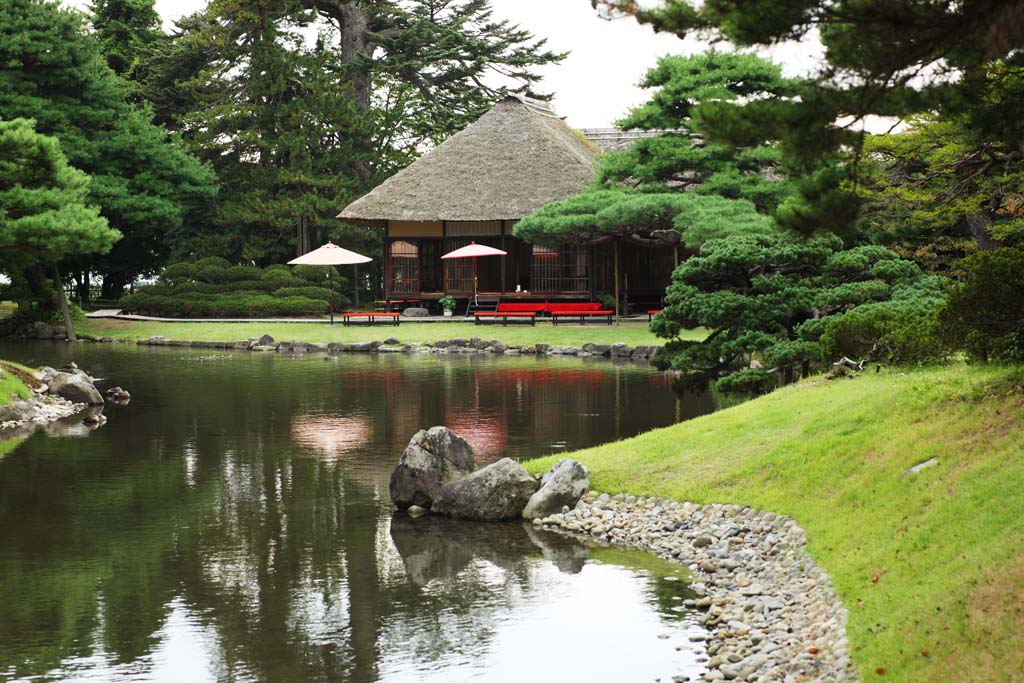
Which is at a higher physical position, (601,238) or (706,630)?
(601,238)

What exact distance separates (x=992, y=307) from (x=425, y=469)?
603 cm

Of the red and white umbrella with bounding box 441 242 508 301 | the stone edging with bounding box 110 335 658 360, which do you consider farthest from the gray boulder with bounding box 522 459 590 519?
the red and white umbrella with bounding box 441 242 508 301

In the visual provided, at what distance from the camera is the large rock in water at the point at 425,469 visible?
41.7ft

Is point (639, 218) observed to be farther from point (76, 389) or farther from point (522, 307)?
point (76, 389)

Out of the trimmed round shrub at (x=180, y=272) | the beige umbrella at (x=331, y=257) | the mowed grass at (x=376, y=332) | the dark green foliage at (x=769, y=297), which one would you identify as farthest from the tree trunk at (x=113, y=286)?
the dark green foliage at (x=769, y=297)

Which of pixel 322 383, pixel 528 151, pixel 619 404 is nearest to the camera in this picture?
pixel 619 404

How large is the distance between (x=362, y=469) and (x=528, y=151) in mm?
24727

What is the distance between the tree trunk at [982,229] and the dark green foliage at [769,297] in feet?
23.4

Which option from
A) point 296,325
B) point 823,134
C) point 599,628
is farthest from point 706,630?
point 296,325

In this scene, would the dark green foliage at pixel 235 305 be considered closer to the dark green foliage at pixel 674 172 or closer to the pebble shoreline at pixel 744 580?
the dark green foliage at pixel 674 172

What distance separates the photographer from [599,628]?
29.8 ft

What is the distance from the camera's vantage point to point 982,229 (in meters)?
23.1

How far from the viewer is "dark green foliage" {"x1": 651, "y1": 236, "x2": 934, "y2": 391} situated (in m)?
15.7

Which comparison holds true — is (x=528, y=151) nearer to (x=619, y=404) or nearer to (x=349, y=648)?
(x=619, y=404)
